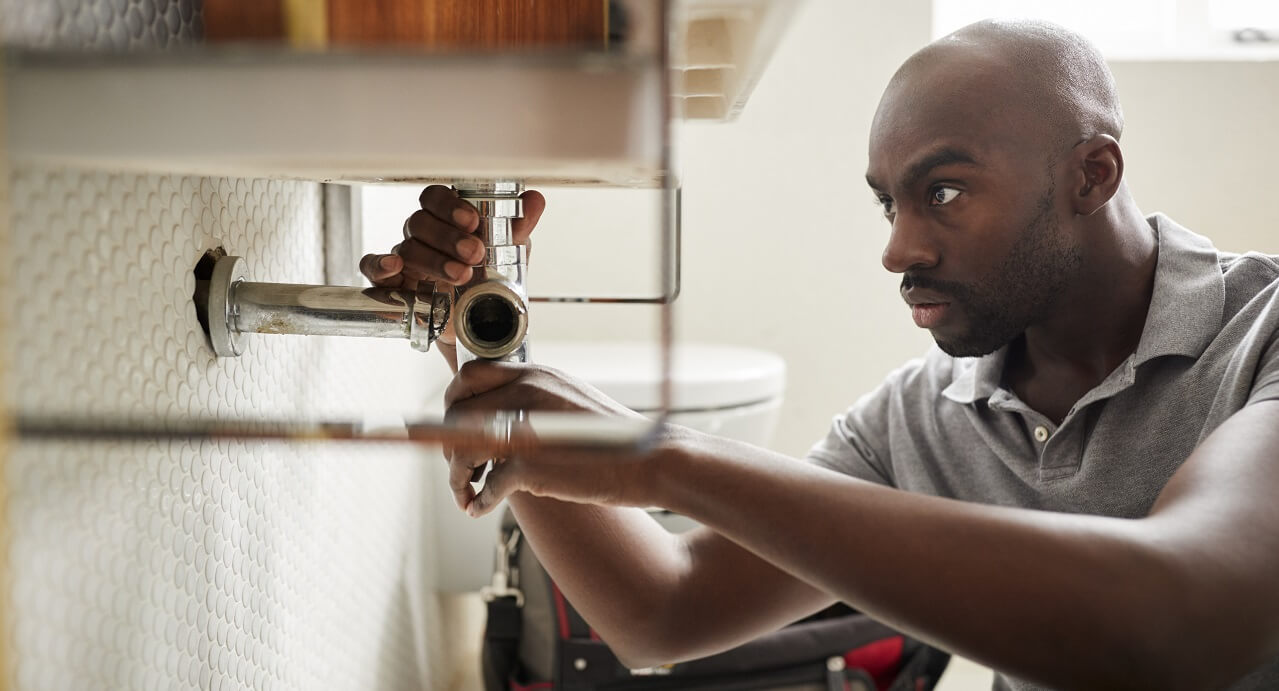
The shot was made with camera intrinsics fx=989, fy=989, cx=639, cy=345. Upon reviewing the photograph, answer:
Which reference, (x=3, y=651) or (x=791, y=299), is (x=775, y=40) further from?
(x=791, y=299)

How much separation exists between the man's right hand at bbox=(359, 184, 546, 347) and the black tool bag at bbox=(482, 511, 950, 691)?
2.12 feet

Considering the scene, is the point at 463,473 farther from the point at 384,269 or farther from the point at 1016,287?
the point at 1016,287

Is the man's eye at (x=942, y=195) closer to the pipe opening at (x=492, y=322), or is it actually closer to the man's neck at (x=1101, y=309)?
the man's neck at (x=1101, y=309)

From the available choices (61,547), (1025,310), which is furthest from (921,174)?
(61,547)

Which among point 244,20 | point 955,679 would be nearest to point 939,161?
point 244,20

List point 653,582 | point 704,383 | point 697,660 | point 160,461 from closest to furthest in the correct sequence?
1. point 160,461
2. point 653,582
3. point 697,660
4. point 704,383

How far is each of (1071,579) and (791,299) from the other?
1238 millimetres

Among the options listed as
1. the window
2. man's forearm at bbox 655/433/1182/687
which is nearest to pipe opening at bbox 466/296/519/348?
man's forearm at bbox 655/433/1182/687

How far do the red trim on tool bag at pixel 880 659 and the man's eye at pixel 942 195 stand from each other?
0.57m

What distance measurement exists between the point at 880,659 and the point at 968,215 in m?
0.59

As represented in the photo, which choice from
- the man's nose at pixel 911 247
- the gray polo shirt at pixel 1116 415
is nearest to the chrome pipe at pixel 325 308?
the man's nose at pixel 911 247

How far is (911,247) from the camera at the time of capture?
2.60 feet

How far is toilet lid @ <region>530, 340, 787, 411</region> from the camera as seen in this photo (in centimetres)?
122

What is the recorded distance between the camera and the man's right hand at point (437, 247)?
21.5 inches
